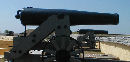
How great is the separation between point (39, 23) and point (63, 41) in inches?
59.3

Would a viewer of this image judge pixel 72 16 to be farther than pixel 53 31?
Yes

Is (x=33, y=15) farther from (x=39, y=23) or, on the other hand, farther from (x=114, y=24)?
(x=114, y=24)

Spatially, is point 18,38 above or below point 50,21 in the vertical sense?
below

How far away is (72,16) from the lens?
10.3 metres

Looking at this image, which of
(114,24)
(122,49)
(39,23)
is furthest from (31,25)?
(122,49)

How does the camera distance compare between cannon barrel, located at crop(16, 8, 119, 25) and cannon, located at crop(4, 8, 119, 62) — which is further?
cannon barrel, located at crop(16, 8, 119, 25)

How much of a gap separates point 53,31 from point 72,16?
1.00 meters

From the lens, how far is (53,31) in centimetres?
1015

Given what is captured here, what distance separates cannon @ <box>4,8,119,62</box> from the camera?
9.72 metres

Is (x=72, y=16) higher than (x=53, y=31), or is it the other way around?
(x=72, y=16)

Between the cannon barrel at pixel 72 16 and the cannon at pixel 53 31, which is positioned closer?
the cannon at pixel 53 31

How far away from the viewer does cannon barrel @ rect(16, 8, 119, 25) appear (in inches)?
400

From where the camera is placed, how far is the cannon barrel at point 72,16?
33.3 ft

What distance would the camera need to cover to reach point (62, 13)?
1005cm
